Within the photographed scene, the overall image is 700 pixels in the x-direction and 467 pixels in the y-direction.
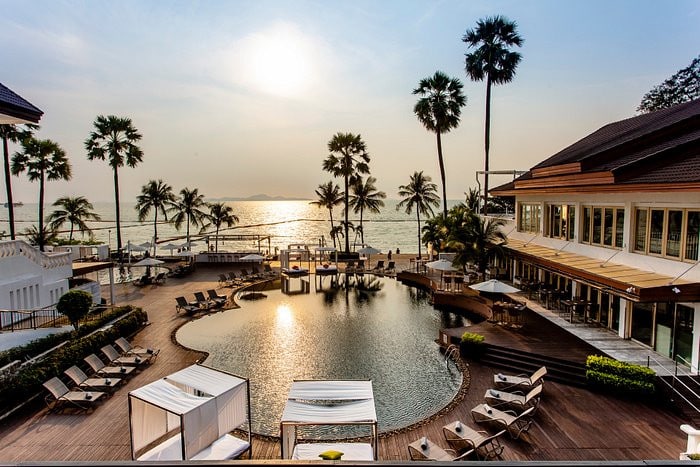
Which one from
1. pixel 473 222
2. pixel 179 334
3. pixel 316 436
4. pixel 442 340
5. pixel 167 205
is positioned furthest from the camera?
pixel 167 205

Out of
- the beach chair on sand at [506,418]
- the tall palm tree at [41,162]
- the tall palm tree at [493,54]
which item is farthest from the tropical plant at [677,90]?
the tall palm tree at [41,162]

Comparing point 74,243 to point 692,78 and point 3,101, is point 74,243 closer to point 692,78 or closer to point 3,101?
point 3,101

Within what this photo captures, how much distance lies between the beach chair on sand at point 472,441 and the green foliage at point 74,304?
12.3 meters

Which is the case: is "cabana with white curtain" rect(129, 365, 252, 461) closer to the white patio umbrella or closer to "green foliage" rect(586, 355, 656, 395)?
"green foliage" rect(586, 355, 656, 395)

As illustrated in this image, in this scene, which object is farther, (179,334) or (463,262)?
(463,262)

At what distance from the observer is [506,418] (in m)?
9.28

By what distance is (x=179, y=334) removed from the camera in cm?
1702

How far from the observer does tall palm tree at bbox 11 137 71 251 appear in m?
28.7

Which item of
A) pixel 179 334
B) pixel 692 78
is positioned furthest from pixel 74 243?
pixel 692 78

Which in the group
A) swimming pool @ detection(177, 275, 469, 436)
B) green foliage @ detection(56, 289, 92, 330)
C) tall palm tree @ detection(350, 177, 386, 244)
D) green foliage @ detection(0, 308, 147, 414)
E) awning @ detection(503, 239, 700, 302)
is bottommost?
swimming pool @ detection(177, 275, 469, 436)

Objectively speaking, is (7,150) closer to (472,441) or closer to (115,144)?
(115,144)

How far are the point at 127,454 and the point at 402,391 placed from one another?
6.71 metres

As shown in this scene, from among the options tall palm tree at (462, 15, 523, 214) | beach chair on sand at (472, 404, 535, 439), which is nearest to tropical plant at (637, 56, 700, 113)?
tall palm tree at (462, 15, 523, 214)

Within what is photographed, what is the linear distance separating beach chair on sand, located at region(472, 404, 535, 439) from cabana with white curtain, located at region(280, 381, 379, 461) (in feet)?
9.42
